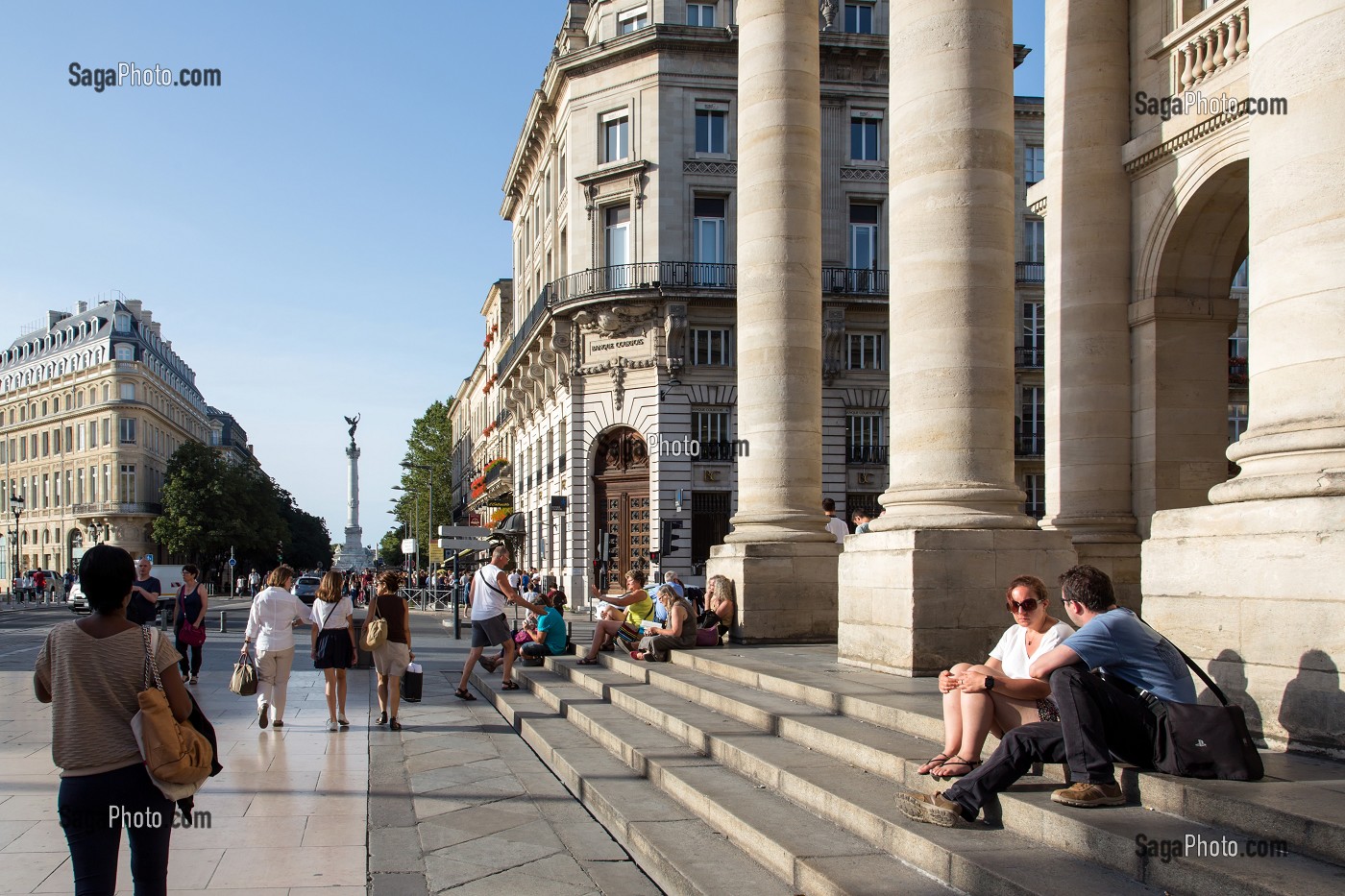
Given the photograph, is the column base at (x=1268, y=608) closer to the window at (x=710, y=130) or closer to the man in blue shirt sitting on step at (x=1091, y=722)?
the man in blue shirt sitting on step at (x=1091, y=722)

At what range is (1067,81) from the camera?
12875 millimetres

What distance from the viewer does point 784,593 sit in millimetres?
14688

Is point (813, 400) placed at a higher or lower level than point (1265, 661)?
higher

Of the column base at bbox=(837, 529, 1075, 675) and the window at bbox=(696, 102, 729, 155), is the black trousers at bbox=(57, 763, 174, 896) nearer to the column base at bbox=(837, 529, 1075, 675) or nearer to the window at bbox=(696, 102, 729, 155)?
the column base at bbox=(837, 529, 1075, 675)

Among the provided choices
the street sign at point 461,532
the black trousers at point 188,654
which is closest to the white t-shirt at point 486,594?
the black trousers at point 188,654

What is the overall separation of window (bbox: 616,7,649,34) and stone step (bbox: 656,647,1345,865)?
2986 centimetres

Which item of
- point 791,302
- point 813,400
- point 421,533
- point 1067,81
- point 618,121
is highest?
point 618,121

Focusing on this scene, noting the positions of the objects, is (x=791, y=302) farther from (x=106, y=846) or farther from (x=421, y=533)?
(x=421, y=533)

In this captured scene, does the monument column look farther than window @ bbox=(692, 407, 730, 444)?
No

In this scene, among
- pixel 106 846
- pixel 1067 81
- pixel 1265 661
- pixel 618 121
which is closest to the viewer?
pixel 106 846

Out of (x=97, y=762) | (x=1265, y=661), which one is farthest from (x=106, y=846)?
(x=1265, y=661)

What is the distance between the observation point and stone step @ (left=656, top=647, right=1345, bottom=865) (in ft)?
15.4

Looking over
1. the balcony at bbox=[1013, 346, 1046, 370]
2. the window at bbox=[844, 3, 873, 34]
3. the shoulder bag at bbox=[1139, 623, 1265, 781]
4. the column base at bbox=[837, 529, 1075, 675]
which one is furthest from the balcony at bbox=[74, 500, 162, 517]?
the shoulder bag at bbox=[1139, 623, 1265, 781]

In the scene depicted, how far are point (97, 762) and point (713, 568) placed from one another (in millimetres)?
11385
